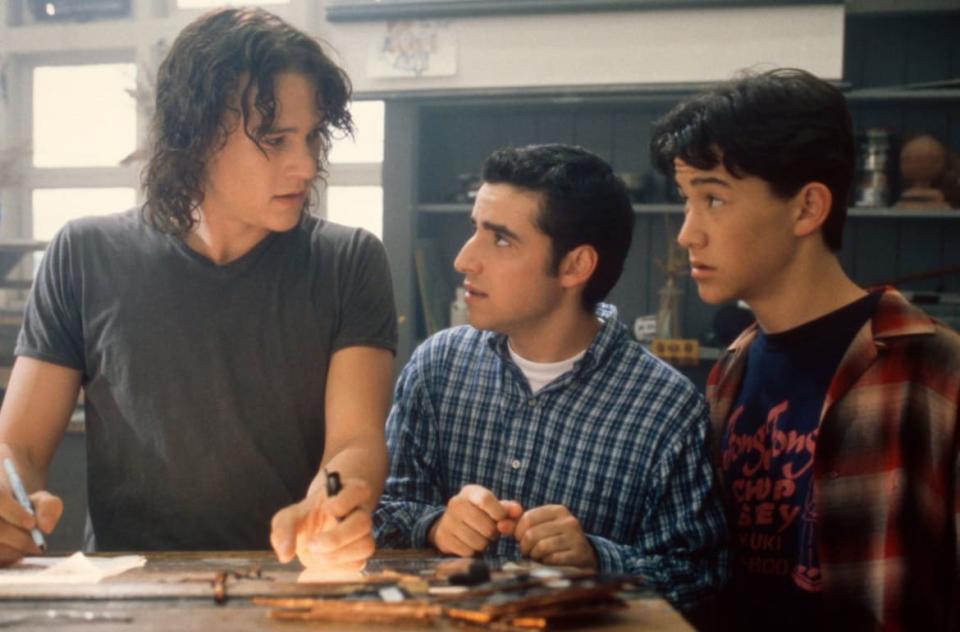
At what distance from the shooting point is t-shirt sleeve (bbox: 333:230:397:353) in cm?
158

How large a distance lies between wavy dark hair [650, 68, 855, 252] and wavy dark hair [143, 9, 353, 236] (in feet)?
2.08

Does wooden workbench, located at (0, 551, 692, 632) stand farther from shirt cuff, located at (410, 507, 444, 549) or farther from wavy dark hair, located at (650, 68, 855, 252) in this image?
wavy dark hair, located at (650, 68, 855, 252)

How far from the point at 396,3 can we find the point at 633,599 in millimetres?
3053

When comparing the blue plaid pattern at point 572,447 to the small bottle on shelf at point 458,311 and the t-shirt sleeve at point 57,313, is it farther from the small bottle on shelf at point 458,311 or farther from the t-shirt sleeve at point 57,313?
the small bottle on shelf at point 458,311

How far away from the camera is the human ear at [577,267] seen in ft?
6.29

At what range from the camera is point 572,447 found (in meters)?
1.73

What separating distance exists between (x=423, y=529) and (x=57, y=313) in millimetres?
687

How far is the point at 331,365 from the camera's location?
1.59 metres

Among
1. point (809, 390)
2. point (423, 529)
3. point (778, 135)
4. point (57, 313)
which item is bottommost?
point (423, 529)

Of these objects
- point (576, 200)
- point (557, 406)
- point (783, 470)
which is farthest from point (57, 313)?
point (783, 470)

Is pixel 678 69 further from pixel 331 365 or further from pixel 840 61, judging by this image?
pixel 331 365

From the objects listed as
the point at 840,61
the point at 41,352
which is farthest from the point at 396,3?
the point at 41,352

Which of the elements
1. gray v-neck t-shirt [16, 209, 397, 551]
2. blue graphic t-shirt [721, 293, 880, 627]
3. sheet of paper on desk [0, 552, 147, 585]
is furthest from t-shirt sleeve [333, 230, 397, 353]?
blue graphic t-shirt [721, 293, 880, 627]

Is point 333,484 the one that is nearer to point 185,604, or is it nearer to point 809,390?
point 185,604
